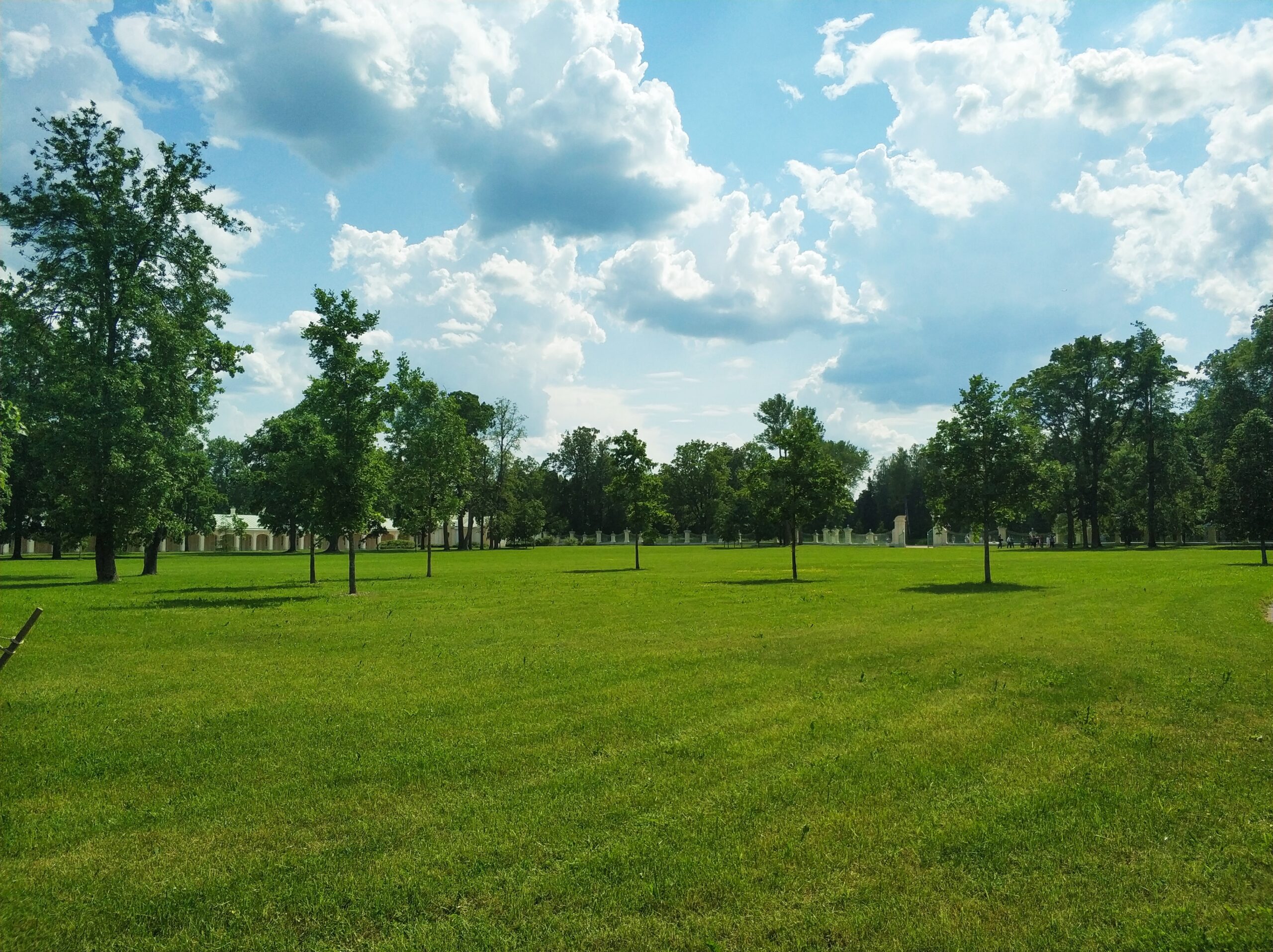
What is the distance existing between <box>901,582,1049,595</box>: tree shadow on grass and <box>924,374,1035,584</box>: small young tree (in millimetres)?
1093

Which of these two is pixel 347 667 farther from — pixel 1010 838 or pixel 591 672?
pixel 1010 838

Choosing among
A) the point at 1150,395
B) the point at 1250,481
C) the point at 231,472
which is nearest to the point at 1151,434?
the point at 1150,395

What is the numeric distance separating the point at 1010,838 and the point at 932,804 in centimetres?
Result: 74

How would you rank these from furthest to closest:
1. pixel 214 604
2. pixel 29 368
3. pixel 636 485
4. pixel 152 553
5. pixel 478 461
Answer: pixel 478 461, pixel 636 485, pixel 152 553, pixel 29 368, pixel 214 604

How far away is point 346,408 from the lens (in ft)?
84.8

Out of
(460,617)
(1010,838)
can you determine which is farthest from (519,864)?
(460,617)

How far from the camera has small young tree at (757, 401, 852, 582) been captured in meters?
35.6

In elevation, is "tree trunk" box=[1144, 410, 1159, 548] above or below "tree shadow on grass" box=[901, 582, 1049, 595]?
above

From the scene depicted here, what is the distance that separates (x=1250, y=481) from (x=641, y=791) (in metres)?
48.5

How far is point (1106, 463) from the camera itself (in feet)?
248

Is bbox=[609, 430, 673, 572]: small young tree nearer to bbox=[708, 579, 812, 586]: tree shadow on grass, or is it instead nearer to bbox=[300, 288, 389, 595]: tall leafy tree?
bbox=[708, 579, 812, 586]: tree shadow on grass

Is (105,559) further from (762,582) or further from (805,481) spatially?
(805,481)

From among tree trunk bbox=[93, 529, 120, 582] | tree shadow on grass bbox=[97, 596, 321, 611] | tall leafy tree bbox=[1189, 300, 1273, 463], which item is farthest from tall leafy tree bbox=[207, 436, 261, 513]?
tall leafy tree bbox=[1189, 300, 1273, 463]

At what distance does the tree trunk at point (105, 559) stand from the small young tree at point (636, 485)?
2512 cm
